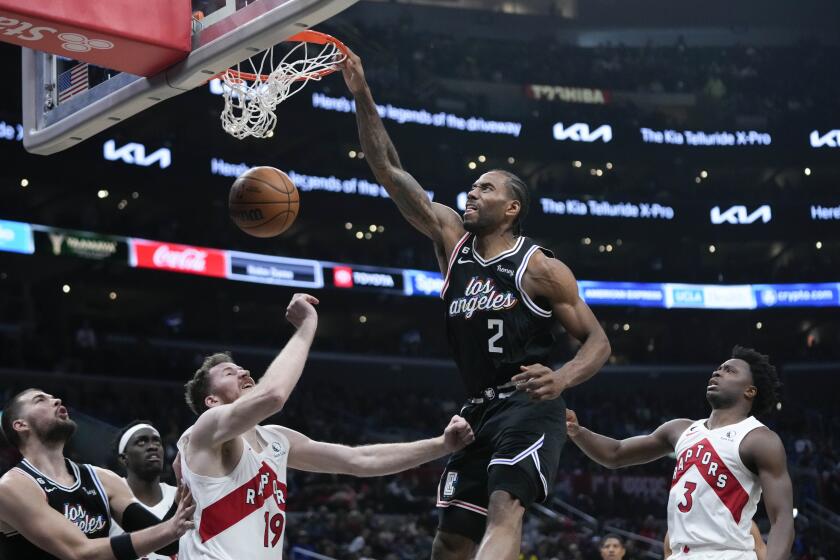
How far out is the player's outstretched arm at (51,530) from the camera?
4.79 meters

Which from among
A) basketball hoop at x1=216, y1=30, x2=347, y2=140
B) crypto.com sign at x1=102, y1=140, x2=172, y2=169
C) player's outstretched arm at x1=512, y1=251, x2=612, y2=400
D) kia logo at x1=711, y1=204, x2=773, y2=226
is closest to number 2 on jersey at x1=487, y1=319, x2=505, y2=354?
player's outstretched arm at x1=512, y1=251, x2=612, y2=400

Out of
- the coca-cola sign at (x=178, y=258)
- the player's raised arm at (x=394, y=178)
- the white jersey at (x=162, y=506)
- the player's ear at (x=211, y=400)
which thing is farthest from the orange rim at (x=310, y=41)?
the coca-cola sign at (x=178, y=258)

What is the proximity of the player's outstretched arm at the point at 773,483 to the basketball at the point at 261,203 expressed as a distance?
9.04 feet

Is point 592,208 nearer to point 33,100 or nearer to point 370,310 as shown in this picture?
point 370,310

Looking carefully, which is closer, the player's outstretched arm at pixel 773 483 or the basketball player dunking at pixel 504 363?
the basketball player dunking at pixel 504 363

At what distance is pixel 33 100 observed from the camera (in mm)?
6523

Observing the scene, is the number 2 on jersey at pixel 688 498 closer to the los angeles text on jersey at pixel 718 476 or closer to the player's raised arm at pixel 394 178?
the los angeles text on jersey at pixel 718 476

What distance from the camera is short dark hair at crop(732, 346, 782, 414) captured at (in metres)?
6.19

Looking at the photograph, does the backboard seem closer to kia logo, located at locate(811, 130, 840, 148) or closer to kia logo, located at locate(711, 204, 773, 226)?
kia logo, located at locate(711, 204, 773, 226)

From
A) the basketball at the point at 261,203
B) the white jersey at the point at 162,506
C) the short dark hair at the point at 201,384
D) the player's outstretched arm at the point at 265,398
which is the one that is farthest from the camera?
the white jersey at the point at 162,506

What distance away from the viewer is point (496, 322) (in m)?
4.98

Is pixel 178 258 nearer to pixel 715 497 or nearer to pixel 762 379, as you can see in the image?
pixel 762 379

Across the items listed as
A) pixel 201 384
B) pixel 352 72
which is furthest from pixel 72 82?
pixel 201 384

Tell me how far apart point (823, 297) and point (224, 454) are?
29762 mm
